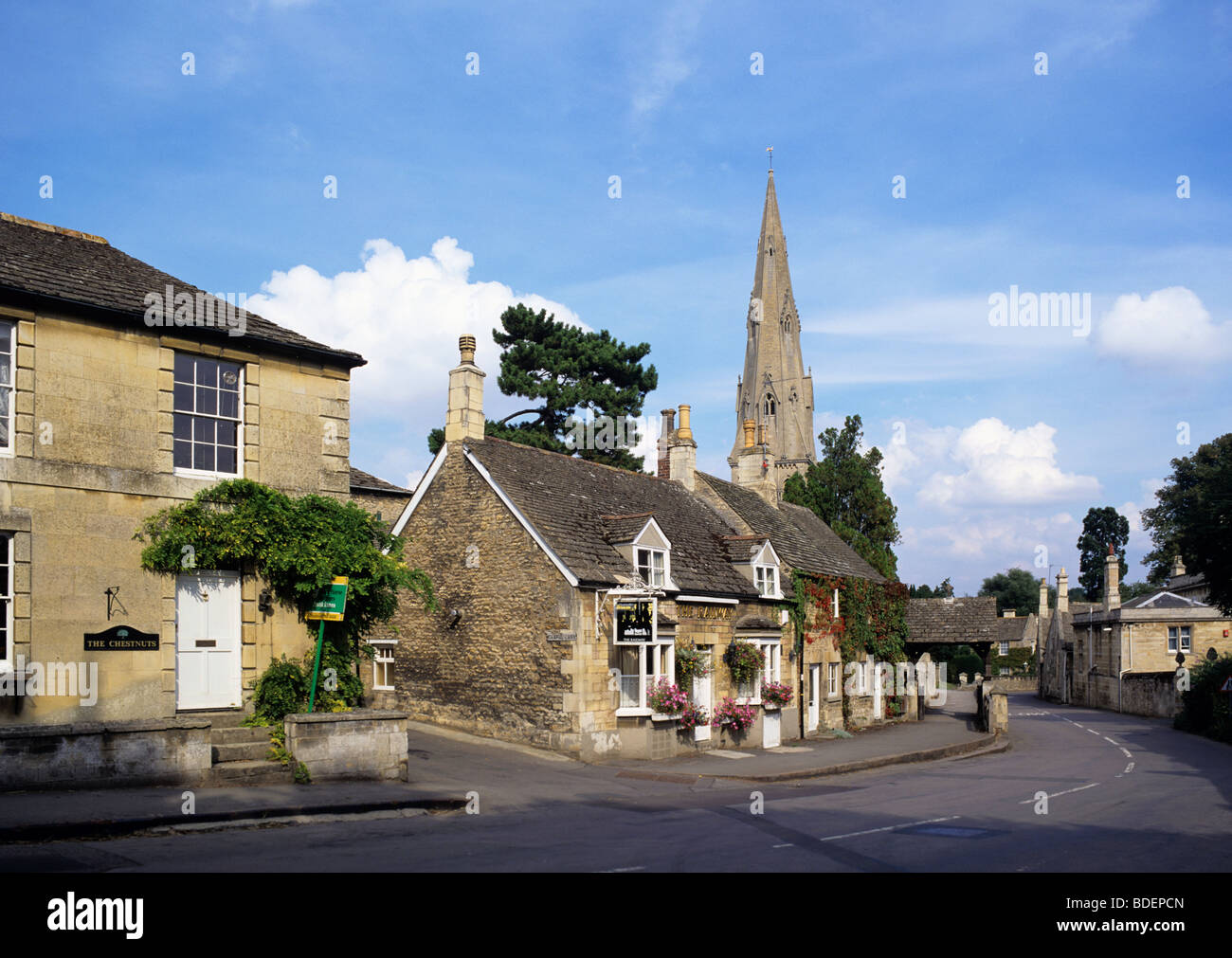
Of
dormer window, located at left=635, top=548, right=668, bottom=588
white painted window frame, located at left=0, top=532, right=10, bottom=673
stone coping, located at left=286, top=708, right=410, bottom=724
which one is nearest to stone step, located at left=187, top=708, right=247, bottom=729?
stone coping, located at left=286, top=708, right=410, bottom=724

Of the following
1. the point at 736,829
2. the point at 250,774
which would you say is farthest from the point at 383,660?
the point at 736,829

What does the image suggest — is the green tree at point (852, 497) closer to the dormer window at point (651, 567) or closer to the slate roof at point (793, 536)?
the slate roof at point (793, 536)

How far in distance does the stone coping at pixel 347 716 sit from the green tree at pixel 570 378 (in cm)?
3008

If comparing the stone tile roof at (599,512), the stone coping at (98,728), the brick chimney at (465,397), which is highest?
the brick chimney at (465,397)

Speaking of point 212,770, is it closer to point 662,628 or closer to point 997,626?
point 662,628

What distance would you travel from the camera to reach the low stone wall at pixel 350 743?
15461 mm

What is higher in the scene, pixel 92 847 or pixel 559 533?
pixel 559 533

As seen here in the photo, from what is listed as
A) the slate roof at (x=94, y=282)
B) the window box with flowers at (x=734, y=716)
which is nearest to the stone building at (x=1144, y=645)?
the window box with flowers at (x=734, y=716)

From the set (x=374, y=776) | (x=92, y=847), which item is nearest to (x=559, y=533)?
(x=374, y=776)

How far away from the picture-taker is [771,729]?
28.1 meters

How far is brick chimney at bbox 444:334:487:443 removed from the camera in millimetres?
25234
